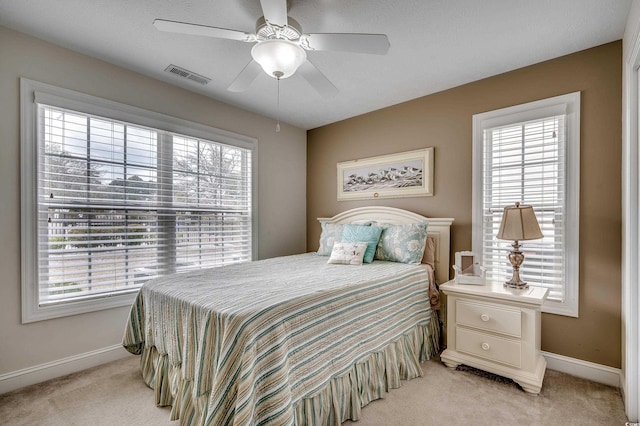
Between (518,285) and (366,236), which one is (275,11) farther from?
(518,285)

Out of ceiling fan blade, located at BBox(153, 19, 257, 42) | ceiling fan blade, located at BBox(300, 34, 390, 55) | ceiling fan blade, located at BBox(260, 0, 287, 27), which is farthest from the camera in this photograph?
ceiling fan blade, located at BBox(300, 34, 390, 55)

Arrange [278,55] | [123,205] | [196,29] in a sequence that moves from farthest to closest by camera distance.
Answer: [123,205], [278,55], [196,29]

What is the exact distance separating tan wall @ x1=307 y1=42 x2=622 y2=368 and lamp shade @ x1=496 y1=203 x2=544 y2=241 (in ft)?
1.50

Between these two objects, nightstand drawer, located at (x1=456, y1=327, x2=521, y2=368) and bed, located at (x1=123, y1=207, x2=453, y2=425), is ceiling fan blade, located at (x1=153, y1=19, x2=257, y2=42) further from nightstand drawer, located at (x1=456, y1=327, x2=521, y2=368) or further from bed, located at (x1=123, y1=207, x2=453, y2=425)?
nightstand drawer, located at (x1=456, y1=327, x2=521, y2=368)

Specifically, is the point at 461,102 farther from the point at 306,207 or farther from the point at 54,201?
the point at 54,201

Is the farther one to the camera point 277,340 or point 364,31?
point 364,31

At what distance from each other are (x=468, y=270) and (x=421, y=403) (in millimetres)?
1136

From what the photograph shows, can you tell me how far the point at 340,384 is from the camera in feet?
5.83

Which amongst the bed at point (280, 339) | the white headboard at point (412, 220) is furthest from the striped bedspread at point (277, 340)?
the white headboard at point (412, 220)

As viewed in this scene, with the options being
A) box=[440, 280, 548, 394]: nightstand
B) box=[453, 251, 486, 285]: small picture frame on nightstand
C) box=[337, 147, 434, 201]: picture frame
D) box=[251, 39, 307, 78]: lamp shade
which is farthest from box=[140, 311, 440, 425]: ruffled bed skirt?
box=[251, 39, 307, 78]: lamp shade

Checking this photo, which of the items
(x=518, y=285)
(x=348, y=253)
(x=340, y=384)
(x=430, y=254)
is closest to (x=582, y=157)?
(x=518, y=285)

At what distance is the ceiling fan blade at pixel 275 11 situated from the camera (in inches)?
59.3

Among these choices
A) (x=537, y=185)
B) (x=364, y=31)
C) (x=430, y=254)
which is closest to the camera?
(x=364, y=31)

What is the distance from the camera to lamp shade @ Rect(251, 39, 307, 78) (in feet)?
5.87
